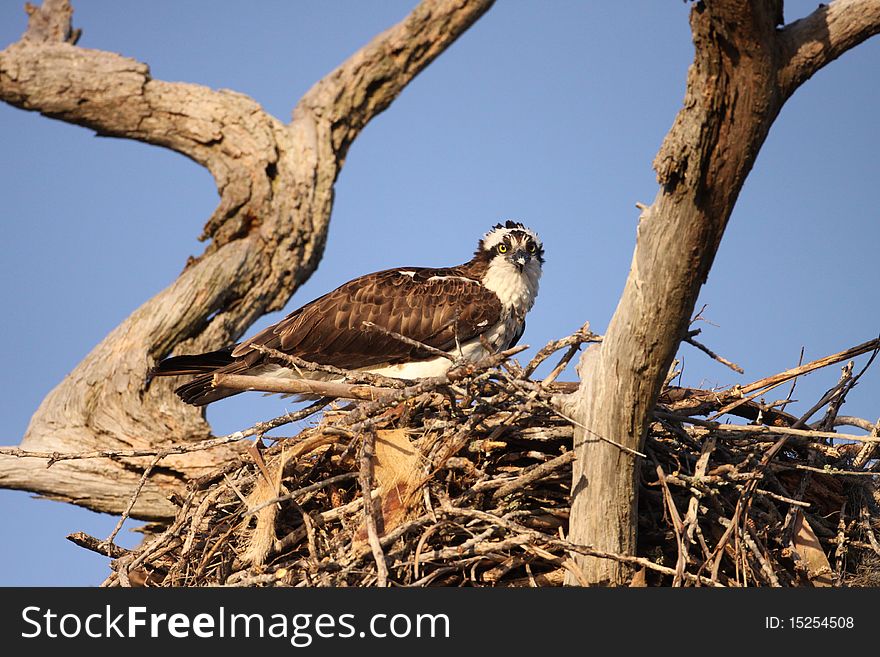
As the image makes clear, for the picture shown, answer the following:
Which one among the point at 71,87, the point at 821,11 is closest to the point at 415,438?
the point at 821,11

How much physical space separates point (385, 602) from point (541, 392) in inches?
49.6

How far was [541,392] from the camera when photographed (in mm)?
5051

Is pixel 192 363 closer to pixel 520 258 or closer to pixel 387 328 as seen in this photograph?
pixel 387 328

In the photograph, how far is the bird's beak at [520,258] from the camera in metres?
8.12

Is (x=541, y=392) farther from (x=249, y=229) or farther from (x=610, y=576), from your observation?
(x=249, y=229)

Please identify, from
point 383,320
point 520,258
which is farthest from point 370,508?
point 520,258

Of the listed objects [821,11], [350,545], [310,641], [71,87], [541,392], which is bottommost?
[310,641]

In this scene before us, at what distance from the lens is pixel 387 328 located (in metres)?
7.66

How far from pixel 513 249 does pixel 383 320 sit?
129 cm

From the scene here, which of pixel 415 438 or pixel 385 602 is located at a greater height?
pixel 415 438

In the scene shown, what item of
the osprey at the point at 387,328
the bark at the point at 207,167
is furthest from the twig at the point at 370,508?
the bark at the point at 207,167

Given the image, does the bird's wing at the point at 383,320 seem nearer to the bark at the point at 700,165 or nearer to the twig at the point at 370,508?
the twig at the point at 370,508

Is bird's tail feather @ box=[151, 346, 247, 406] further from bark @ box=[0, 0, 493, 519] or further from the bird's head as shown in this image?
the bird's head

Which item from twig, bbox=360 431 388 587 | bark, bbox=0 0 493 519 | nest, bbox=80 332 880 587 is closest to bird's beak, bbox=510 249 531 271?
nest, bbox=80 332 880 587
